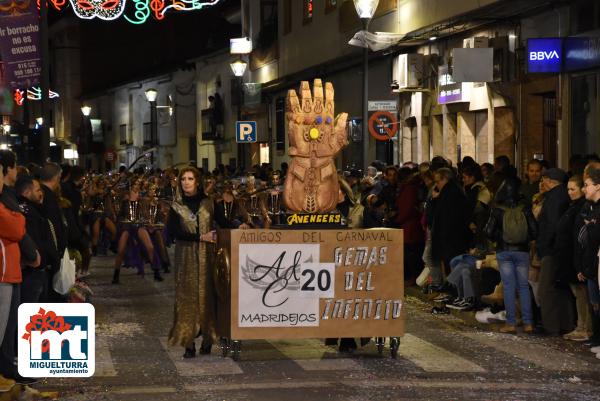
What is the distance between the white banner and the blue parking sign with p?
19.7 meters

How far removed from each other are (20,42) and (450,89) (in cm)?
851

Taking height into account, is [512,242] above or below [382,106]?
below

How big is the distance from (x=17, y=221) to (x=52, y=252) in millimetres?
1669

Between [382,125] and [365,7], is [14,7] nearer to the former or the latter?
[365,7]

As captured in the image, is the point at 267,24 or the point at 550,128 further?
the point at 267,24

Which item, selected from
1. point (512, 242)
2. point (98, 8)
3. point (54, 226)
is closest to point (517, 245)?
point (512, 242)

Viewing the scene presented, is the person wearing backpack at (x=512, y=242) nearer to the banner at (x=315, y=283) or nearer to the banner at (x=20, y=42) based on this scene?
the banner at (x=315, y=283)

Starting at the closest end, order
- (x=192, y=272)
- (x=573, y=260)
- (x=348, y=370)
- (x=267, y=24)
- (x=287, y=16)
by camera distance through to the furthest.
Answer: (x=348, y=370) < (x=192, y=272) < (x=573, y=260) < (x=287, y=16) < (x=267, y=24)

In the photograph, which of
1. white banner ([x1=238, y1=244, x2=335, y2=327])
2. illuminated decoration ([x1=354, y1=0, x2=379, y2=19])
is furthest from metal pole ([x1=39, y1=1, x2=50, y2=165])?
white banner ([x1=238, y1=244, x2=335, y2=327])

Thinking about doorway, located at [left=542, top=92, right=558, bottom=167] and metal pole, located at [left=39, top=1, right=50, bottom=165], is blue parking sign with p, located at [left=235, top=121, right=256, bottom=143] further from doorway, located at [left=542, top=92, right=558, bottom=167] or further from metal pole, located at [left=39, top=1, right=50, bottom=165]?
doorway, located at [left=542, top=92, right=558, bottom=167]

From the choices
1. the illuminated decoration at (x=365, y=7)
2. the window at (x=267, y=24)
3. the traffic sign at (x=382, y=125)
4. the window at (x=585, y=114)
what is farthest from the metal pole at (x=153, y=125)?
the window at (x=585, y=114)

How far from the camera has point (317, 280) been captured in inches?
463

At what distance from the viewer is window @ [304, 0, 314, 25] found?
37.4 metres

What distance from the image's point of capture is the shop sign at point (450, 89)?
24484mm
